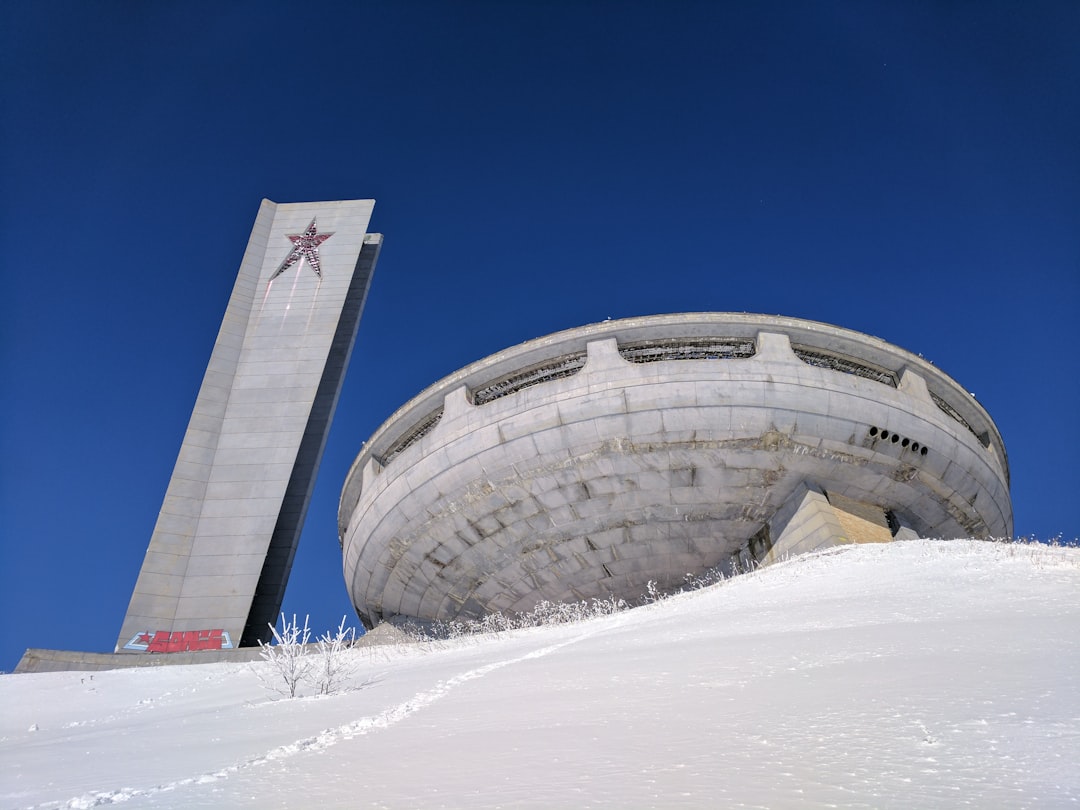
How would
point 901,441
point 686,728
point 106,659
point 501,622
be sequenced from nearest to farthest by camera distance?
point 686,728 < point 901,441 < point 501,622 < point 106,659

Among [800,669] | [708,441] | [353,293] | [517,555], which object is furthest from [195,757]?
[353,293]

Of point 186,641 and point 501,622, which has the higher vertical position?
point 501,622

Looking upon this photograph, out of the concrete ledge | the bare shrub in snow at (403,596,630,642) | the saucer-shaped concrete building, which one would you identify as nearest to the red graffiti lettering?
the concrete ledge

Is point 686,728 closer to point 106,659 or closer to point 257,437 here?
point 106,659

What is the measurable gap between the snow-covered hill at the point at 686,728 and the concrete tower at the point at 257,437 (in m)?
20.3

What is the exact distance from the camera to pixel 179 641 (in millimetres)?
23859

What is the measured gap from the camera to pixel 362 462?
17469 mm

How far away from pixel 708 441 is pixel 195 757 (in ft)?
35.8

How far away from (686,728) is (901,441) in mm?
12603

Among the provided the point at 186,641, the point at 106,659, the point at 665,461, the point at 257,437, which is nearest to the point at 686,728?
the point at 665,461

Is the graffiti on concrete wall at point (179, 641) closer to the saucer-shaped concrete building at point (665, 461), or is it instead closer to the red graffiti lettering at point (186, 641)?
the red graffiti lettering at point (186, 641)

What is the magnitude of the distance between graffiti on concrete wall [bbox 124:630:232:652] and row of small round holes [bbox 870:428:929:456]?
20.8 metres

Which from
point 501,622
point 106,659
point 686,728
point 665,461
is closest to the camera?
point 686,728

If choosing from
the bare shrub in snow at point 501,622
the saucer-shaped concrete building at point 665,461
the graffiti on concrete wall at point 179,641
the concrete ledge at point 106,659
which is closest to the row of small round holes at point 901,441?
the saucer-shaped concrete building at point 665,461
